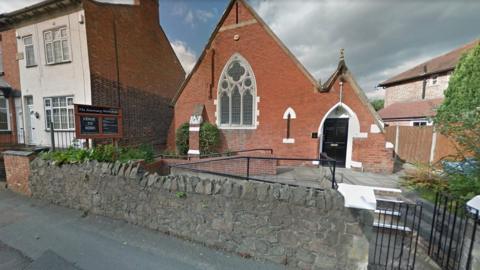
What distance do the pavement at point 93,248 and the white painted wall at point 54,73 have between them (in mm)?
7329

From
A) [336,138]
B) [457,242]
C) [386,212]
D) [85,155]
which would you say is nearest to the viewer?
[457,242]

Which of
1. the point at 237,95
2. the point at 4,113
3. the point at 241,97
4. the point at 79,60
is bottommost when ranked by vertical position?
the point at 4,113

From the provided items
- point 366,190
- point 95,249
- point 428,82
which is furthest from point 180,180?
point 428,82

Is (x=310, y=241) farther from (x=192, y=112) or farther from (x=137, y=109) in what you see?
(x=137, y=109)

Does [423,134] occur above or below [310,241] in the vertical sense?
above

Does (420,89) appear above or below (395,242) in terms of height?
above

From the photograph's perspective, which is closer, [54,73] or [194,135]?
[194,135]

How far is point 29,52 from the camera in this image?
10977 millimetres

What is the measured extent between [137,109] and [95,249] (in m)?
10.4

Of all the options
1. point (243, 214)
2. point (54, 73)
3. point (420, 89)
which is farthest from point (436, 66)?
point (54, 73)

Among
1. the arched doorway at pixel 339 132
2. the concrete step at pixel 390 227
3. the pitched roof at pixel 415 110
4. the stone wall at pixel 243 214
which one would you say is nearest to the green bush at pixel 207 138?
the stone wall at pixel 243 214

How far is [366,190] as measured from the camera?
9.75 feet

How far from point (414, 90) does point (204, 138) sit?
25.3m

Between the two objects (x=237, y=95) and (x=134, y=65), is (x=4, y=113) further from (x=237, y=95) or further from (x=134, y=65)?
(x=237, y=95)
